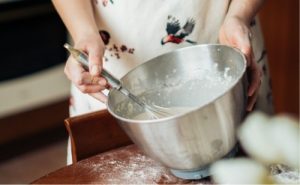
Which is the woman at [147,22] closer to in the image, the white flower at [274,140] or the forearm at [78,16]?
the forearm at [78,16]

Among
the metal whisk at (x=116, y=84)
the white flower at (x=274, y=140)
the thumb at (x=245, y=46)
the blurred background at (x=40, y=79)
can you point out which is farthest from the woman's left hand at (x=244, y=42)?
the blurred background at (x=40, y=79)

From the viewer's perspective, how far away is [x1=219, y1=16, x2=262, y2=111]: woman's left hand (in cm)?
68

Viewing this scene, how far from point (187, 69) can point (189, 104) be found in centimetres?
6

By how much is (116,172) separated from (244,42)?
277 millimetres

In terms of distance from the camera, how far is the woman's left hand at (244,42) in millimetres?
678

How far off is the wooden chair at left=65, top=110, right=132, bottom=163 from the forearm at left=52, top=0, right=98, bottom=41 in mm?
144

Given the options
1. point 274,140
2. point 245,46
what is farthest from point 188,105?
point 274,140

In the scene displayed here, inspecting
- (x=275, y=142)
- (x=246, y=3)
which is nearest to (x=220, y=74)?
(x=246, y=3)

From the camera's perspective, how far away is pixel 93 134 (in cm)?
79

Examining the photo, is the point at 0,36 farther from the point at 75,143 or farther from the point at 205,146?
the point at 205,146

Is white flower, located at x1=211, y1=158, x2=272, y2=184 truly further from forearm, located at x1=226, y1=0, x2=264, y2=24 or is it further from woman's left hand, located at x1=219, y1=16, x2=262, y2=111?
forearm, located at x1=226, y1=0, x2=264, y2=24

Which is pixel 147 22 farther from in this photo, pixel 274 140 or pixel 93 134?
pixel 274 140

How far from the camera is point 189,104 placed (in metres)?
0.75

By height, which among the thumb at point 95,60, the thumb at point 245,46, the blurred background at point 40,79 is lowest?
the blurred background at point 40,79
